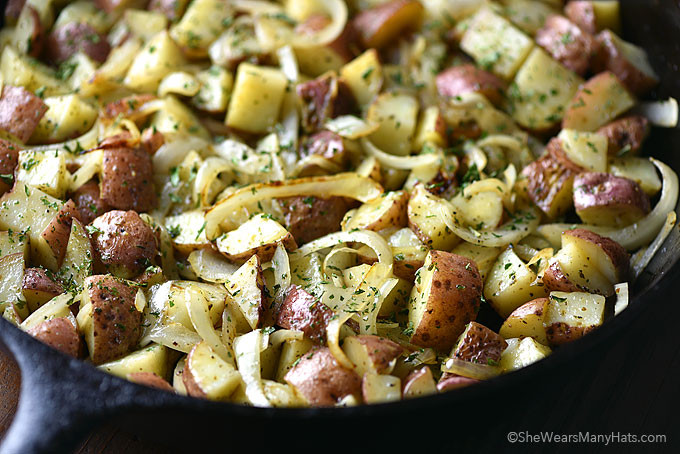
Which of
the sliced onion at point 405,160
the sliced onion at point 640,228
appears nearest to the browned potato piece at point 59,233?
the sliced onion at point 405,160

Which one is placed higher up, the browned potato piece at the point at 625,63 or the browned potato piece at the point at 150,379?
the browned potato piece at the point at 625,63

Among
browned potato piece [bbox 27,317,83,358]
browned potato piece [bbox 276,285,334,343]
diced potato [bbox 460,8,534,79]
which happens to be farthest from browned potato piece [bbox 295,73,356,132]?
browned potato piece [bbox 27,317,83,358]

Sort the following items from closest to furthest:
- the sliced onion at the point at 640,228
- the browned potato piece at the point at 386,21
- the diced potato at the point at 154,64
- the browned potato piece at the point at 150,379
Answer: the browned potato piece at the point at 150,379, the sliced onion at the point at 640,228, the diced potato at the point at 154,64, the browned potato piece at the point at 386,21

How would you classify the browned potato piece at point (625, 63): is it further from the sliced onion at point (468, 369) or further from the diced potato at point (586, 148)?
the sliced onion at point (468, 369)

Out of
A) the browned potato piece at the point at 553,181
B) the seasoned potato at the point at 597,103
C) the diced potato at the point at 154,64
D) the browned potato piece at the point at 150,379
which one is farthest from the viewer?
the diced potato at the point at 154,64

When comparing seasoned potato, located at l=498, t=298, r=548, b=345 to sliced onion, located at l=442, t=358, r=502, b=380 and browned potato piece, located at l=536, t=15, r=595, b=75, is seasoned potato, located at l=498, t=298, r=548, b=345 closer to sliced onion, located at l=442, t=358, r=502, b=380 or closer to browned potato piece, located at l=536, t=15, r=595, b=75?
sliced onion, located at l=442, t=358, r=502, b=380

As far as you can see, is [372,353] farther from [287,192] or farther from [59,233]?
[59,233]
